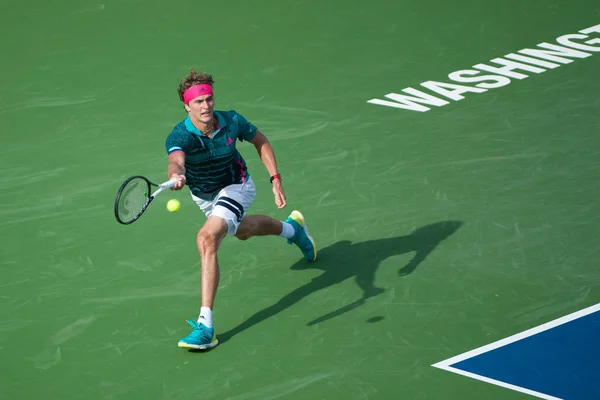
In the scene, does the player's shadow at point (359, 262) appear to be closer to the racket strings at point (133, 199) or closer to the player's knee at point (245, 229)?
the player's knee at point (245, 229)

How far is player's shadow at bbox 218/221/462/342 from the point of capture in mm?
8727

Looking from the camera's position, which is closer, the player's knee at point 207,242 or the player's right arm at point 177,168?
the player's right arm at point 177,168

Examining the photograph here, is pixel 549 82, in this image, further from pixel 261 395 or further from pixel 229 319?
pixel 261 395

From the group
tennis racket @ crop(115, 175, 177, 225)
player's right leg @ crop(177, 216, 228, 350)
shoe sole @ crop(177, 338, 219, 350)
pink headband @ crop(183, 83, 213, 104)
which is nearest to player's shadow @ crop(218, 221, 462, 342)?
shoe sole @ crop(177, 338, 219, 350)

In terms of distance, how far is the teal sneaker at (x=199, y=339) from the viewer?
802cm

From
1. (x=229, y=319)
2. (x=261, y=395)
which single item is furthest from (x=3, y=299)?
(x=261, y=395)

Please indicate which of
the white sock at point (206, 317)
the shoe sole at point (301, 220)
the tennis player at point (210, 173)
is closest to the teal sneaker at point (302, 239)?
the shoe sole at point (301, 220)

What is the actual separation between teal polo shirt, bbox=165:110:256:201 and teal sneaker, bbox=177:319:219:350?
121 centimetres

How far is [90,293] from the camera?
9062 mm

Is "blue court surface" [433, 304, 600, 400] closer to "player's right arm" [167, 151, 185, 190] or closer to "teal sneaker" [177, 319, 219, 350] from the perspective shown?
"teal sneaker" [177, 319, 219, 350]

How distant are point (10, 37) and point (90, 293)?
721cm

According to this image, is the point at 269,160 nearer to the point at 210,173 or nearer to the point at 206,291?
the point at 210,173

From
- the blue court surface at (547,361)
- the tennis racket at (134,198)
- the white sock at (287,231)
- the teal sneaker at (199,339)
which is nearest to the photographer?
the blue court surface at (547,361)

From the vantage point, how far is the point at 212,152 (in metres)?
8.53
